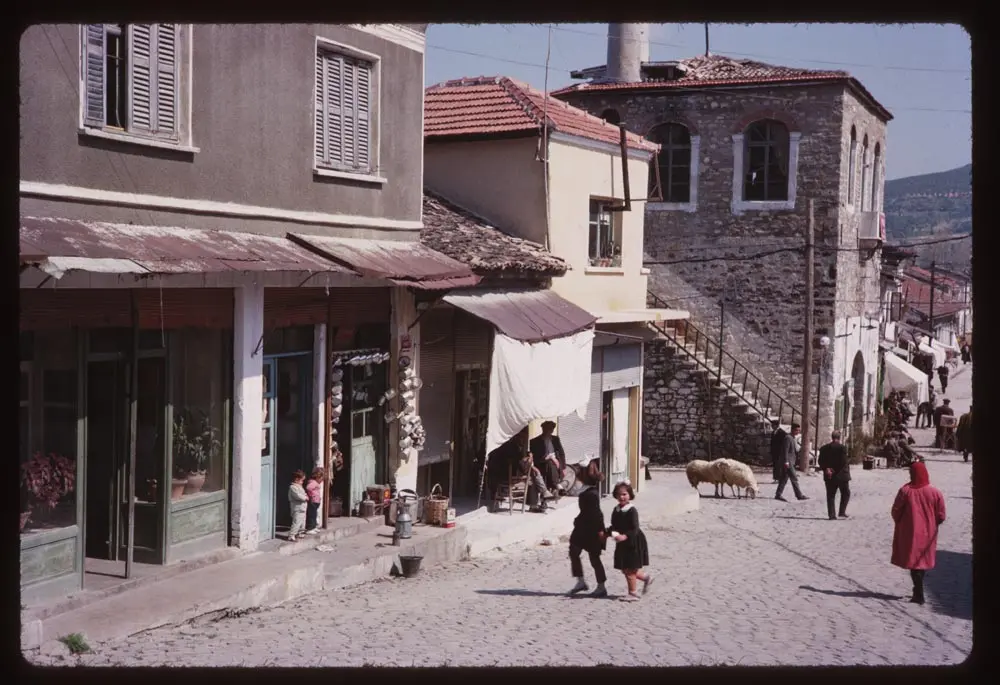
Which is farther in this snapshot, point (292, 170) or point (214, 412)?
point (292, 170)

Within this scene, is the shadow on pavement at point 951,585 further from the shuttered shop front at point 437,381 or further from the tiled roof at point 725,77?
the tiled roof at point 725,77

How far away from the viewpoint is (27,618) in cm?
887

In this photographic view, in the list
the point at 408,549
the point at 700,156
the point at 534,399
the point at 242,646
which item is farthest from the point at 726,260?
the point at 242,646

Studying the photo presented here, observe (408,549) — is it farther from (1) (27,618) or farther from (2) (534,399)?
(1) (27,618)

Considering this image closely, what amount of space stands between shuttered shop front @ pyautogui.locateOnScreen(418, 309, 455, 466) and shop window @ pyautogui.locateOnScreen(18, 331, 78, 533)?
21.7 feet

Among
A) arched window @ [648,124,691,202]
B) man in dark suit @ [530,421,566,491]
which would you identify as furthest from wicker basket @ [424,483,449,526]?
arched window @ [648,124,691,202]

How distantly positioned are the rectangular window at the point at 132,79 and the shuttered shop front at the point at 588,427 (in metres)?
9.70

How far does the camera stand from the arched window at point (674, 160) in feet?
100

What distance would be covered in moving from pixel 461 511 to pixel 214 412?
554cm

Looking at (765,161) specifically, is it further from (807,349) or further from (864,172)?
(807,349)

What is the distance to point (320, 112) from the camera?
46.4ft

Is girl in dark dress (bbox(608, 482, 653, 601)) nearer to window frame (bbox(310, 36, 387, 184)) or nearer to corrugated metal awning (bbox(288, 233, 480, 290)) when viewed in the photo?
corrugated metal awning (bbox(288, 233, 480, 290))

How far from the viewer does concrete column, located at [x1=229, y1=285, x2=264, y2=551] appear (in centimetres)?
1224

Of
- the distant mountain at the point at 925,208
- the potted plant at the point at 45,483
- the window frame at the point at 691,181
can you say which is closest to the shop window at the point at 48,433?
the potted plant at the point at 45,483
